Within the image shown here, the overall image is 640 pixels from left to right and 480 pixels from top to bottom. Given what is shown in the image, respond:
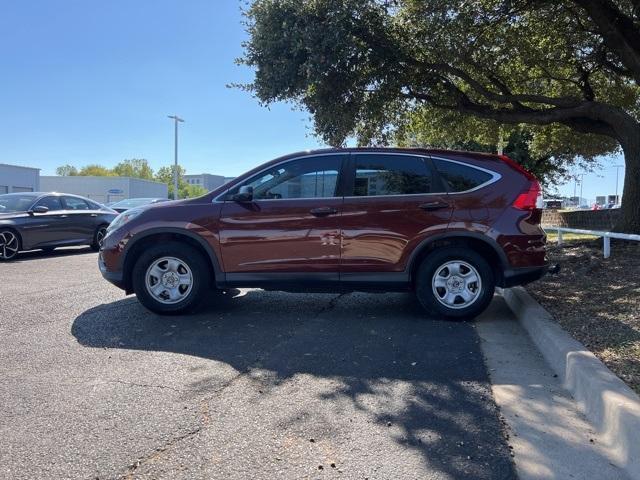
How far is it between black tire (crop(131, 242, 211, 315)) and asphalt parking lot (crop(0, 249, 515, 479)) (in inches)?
5.5

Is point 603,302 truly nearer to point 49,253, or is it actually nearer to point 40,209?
point 40,209

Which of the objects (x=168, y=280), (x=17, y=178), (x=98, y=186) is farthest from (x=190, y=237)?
(x=98, y=186)

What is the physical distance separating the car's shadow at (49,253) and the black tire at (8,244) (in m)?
0.17

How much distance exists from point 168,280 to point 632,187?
9490 mm

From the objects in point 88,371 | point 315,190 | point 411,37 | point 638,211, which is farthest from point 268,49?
point 638,211

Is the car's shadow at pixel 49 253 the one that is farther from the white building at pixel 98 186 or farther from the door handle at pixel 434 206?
the white building at pixel 98 186

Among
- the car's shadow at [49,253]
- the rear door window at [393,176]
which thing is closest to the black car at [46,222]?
the car's shadow at [49,253]

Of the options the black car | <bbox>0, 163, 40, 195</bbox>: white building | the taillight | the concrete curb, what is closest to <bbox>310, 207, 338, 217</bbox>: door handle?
the taillight

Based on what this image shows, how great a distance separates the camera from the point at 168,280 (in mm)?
6062

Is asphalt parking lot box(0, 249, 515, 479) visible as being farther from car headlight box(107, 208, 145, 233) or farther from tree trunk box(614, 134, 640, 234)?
tree trunk box(614, 134, 640, 234)

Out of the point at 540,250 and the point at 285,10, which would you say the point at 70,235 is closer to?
the point at 285,10

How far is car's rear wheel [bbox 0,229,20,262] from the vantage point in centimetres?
1105

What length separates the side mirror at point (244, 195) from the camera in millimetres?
5891

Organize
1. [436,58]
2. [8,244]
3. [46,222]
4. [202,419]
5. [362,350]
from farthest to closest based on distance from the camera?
[46,222]
[8,244]
[436,58]
[362,350]
[202,419]
